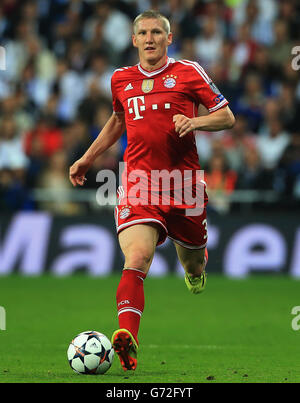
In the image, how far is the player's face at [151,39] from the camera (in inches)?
280

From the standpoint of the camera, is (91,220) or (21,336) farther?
(91,220)

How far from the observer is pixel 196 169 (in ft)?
24.5

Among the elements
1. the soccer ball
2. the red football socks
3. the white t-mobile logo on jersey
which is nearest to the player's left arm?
the white t-mobile logo on jersey

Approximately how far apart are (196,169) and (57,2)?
12.3 m

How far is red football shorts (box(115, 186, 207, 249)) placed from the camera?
276 inches

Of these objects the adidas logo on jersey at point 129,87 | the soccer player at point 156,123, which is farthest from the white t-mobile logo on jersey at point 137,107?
the adidas logo on jersey at point 129,87

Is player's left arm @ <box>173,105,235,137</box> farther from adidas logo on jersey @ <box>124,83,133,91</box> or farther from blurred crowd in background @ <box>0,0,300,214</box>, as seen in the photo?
blurred crowd in background @ <box>0,0,300,214</box>

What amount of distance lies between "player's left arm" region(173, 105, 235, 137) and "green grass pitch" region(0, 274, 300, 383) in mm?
1762

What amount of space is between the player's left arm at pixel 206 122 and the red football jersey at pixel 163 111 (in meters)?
0.10

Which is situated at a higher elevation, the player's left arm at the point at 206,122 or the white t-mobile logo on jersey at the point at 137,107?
the white t-mobile logo on jersey at the point at 137,107

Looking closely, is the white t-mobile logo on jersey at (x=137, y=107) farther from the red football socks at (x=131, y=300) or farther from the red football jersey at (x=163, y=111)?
the red football socks at (x=131, y=300)
